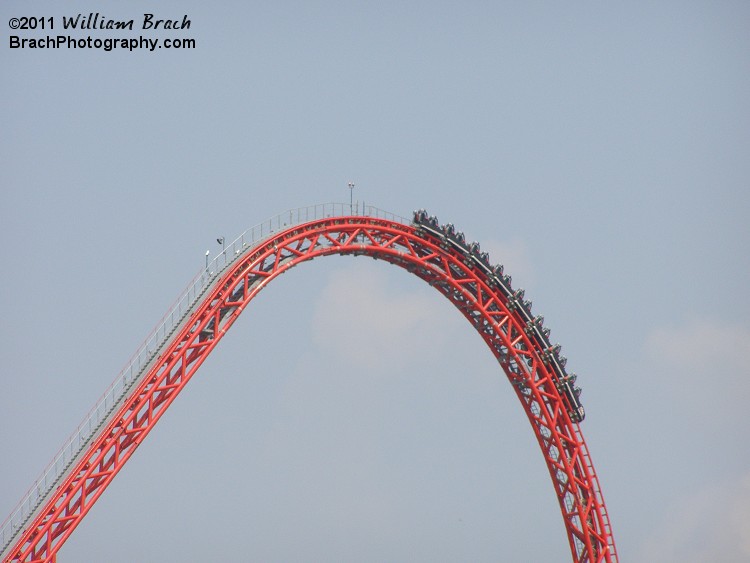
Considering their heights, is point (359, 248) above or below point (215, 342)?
above

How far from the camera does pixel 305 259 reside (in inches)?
3036

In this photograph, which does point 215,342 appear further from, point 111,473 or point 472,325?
point 472,325

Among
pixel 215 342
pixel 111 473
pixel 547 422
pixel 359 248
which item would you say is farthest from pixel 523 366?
pixel 111 473

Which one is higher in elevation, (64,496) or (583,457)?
(583,457)

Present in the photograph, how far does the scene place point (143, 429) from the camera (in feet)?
233

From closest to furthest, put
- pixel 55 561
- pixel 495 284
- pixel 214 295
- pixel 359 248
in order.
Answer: pixel 55 561, pixel 214 295, pixel 359 248, pixel 495 284

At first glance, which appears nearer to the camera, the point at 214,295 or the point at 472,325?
the point at 214,295

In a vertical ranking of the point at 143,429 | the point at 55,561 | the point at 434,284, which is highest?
the point at 434,284

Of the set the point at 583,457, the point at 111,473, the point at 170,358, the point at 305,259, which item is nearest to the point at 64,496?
the point at 111,473

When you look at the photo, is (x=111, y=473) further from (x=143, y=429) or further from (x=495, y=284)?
(x=495, y=284)

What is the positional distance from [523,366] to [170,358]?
21024 millimetres

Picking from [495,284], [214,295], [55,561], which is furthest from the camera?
[495,284]

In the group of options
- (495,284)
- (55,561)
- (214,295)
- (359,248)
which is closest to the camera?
(55,561)

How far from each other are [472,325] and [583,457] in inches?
348
